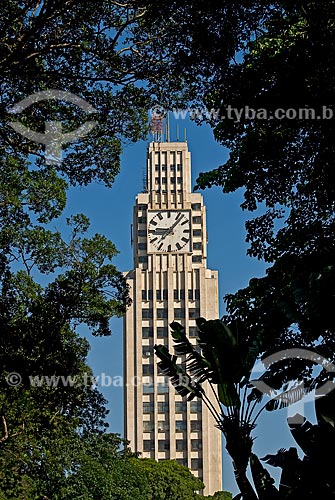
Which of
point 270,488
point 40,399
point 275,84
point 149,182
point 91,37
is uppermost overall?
point 149,182

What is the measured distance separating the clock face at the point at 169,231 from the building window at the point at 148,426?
11.6 m

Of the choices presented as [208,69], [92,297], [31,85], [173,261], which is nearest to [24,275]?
[92,297]

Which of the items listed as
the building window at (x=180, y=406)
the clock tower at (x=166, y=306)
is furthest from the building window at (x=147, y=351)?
the building window at (x=180, y=406)

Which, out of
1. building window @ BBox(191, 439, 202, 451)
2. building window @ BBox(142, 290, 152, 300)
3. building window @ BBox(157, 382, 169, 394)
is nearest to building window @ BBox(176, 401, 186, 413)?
building window @ BBox(157, 382, 169, 394)

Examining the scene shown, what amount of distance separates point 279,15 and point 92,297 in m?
5.74

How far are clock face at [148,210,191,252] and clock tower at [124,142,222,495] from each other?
7cm

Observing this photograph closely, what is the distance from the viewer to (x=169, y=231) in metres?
67.6

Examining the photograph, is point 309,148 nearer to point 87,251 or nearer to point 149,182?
point 87,251

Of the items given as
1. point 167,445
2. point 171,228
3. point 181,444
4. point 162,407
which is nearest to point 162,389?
point 162,407

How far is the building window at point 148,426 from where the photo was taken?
63.9 metres

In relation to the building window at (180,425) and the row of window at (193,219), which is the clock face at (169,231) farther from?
the building window at (180,425)

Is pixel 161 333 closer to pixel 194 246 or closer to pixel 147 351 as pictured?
pixel 147 351

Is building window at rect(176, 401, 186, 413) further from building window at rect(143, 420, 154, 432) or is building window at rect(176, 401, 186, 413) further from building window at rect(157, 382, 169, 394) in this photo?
building window at rect(143, 420, 154, 432)

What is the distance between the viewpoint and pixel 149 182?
6850 centimetres
